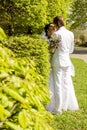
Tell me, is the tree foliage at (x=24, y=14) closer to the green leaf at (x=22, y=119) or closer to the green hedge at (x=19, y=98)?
the green hedge at (x=19, y=98)

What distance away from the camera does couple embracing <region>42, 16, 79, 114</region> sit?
25.3 ft

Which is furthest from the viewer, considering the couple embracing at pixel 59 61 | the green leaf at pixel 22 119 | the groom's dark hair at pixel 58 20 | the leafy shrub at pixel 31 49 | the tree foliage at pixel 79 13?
the tree foliage at pixel 79 13

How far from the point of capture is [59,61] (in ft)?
25.9

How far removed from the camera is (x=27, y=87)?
2475 millimetres

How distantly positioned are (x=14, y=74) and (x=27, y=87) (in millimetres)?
190

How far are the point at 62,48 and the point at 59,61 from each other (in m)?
0.26

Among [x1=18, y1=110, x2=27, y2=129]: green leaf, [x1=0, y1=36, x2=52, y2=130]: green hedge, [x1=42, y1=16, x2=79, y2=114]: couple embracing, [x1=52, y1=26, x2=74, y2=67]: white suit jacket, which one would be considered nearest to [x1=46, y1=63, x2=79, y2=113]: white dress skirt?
[x1=42, y1=16, x2=79, y2=114]: couple embracing

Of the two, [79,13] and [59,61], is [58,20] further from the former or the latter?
[79,13]

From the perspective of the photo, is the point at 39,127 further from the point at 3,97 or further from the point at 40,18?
the point at 40,18

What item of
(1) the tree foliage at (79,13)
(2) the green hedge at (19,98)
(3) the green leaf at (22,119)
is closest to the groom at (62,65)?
(2) the green hedge at (19,98)

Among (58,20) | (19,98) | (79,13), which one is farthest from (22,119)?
(79,13)

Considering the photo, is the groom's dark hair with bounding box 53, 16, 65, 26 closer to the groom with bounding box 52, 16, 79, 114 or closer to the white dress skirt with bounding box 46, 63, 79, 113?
the groom with bounding box 52, 16, 79, 114

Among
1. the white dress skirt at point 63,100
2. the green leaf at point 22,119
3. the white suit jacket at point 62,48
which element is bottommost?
the white dress skirt at point 63,100

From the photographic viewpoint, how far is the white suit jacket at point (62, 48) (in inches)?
304
